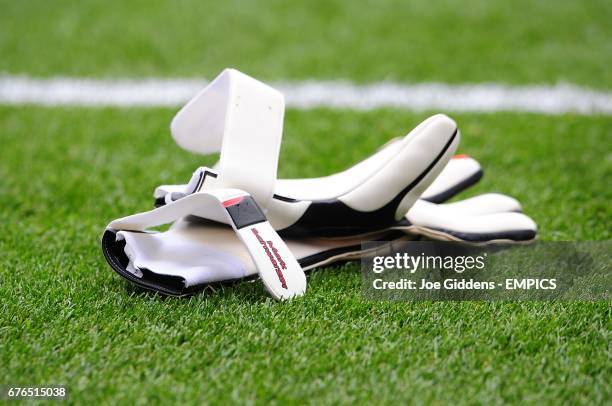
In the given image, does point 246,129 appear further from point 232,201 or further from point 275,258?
point 275,258

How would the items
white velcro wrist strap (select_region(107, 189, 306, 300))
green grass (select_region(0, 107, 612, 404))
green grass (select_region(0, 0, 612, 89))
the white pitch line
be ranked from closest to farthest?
green grass (select_region(0, 107, 612, 404)) < white velcro wrist strap (select_region(107, 189, 306, 300)) < the white pitch line < green grass (select_region(0, 0, 612, 89))

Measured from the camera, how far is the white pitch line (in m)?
3.40

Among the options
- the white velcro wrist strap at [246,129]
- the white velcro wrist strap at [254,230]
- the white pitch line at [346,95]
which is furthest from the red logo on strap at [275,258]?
the white pitch line at [346,95]

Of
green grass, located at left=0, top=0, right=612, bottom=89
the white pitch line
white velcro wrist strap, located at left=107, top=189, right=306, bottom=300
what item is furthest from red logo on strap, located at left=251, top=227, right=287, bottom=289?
green grass, located at left=0, top=0, right=612, bottom=89

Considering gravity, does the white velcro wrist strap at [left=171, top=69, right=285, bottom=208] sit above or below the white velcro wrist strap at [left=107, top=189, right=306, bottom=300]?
above

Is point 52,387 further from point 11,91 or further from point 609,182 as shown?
point 11,91

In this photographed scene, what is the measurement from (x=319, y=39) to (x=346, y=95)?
0.88 metres

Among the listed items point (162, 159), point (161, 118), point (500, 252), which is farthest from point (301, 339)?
point (161, 118)

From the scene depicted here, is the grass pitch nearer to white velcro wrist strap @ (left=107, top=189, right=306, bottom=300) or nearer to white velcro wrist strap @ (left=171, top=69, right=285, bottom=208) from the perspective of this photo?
white velcro wrist strap @ (left=107, top=189, right=306, bottom=300)

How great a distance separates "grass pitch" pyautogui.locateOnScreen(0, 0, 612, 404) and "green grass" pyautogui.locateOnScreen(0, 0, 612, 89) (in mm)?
16

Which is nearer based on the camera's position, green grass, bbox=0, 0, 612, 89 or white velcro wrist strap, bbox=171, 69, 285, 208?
white velcro wrist strap, bbox=171, 69, 285, 208

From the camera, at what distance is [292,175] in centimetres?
256

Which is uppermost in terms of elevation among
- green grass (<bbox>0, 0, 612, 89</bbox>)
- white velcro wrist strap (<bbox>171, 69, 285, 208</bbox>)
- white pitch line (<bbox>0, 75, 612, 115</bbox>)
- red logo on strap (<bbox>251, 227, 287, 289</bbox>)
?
white velcro wrist strap (<bbox>171, 69, 285, 208</bbox>)

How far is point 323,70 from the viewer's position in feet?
12.9
